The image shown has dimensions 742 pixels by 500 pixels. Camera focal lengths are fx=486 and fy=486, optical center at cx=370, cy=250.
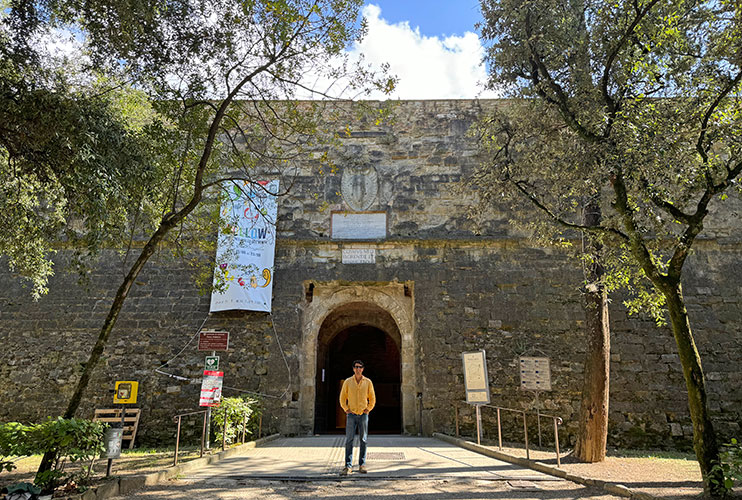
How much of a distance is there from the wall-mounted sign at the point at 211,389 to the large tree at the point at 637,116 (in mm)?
5349

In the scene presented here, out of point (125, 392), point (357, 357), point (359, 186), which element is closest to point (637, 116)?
point (359, 186)

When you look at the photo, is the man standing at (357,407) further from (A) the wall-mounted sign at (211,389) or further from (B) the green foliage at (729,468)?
(B) the green foliage at (729,468)

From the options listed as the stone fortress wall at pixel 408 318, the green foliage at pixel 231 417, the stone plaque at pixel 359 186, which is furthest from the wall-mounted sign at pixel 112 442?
the stone plaque at pixel 359 186

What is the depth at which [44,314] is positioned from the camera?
442 inches

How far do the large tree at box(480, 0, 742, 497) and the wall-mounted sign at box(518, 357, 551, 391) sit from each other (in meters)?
1.99

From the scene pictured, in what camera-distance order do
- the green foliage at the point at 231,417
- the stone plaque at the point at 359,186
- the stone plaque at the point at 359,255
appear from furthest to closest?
the stone plaque at the point at 359,186, the stone plaque at the point at 359,255, the green foliage at the point at 231,417

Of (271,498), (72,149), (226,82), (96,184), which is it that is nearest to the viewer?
(271,498)

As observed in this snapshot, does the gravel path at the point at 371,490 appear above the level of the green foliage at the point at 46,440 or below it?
below

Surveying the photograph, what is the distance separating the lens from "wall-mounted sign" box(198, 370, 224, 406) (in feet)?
24.9

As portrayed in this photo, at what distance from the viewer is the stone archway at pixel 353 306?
10781 millimetres

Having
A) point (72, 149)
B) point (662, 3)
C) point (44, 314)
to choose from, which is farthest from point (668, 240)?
point (44, 314)

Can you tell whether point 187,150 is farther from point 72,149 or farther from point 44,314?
point 44,314

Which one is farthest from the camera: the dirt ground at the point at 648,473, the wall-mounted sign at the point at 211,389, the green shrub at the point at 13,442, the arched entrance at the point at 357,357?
the arched entrance at the point at 357,357

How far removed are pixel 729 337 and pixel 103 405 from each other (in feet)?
45.4
